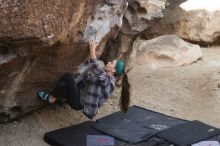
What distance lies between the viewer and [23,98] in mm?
4688

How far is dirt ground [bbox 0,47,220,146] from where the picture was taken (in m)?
4.73

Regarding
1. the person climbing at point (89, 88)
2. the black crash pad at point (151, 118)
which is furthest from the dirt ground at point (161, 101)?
the person climbing at point (89, 88)

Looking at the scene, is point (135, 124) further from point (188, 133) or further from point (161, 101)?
point (161, 101)

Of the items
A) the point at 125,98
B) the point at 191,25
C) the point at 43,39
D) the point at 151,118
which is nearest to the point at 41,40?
the point at 43,39

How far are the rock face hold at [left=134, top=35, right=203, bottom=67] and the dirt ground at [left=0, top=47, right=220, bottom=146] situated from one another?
0.51ft

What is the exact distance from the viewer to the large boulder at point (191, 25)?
28.1 feet

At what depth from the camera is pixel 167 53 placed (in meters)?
7.57

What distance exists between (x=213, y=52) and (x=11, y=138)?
497 centimetres

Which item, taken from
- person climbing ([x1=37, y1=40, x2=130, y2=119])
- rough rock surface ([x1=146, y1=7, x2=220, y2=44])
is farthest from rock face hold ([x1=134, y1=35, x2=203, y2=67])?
person climbing ([x1=37, y1=40, x2=130, y2=119])

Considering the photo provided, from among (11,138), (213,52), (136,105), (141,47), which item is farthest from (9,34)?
(213,52)

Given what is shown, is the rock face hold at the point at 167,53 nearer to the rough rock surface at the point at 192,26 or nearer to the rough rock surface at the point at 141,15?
the rough rock surface at the point at 192,26

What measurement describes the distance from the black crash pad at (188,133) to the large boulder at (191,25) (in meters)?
3.73

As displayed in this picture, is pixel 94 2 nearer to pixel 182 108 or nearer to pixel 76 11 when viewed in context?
pixel 76 11

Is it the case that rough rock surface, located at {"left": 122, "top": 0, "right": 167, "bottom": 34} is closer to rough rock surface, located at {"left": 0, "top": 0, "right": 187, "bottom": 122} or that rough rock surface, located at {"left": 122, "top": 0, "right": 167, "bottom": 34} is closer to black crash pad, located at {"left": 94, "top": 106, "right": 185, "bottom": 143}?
rough rock surface, located at {"left": 0, "top": 0, "right": 187, "bottom": 122}
